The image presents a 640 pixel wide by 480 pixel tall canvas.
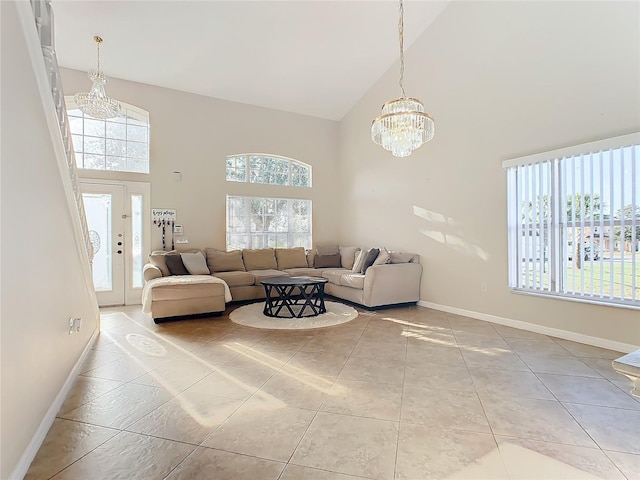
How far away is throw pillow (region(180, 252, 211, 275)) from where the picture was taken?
5387mm

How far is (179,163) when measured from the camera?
19.6ft

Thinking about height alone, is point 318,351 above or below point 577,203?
below

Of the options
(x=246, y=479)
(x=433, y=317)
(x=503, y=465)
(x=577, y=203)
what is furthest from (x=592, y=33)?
(x=246, y=479)

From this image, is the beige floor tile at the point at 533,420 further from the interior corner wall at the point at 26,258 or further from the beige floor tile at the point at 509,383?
the interior corner wall at the point at 26,258

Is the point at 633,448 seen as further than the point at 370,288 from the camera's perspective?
No

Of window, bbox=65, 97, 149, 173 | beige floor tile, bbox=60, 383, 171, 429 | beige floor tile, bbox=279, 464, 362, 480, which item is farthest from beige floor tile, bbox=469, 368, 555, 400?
window, bbox=65, 97, 149, 173

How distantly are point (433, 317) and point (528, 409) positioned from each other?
2543 mm

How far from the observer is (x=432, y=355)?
10.3ft

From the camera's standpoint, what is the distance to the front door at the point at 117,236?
17.8ft

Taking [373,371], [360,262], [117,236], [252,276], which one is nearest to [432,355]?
[373,371]

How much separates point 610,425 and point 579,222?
2235 mm

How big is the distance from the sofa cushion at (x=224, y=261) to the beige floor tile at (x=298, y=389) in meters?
3.49

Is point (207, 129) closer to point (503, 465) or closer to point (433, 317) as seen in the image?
point (433, 317)

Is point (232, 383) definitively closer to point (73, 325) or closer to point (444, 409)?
point (73, 325)
